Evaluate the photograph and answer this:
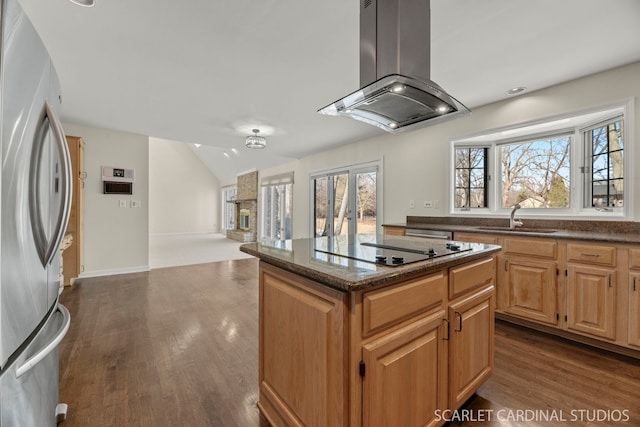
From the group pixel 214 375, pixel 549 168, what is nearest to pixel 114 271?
pixel 214 375

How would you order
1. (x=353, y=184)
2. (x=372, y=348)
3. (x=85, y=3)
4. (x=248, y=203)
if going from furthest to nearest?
(x=248, y=203) → (x=353, y=184) → (x=85, y=3) → (x=372, y=348)

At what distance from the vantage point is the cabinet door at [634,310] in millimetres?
1931

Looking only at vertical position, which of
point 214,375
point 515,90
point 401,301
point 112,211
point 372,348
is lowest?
point 214,375

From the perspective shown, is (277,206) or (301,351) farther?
(277,206)

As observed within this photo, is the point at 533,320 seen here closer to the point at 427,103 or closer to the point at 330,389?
the point at 427,103

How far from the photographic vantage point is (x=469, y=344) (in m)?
1.42

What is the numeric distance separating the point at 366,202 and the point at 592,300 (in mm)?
3333

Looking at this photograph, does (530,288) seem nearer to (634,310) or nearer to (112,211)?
(634,310)

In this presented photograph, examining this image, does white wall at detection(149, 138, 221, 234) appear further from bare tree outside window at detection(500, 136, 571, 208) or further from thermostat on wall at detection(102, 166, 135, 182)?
bare tree outside window at detection(500, 136, 571, 208)

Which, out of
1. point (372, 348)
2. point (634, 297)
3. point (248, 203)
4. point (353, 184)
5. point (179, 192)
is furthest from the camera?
point (179, 192)

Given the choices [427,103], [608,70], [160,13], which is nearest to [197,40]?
[160,13]

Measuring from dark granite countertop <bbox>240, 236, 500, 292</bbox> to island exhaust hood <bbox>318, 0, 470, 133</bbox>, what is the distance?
2.86ft

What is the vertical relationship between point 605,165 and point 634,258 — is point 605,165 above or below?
above

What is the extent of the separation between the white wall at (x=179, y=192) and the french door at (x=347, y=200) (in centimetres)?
689
